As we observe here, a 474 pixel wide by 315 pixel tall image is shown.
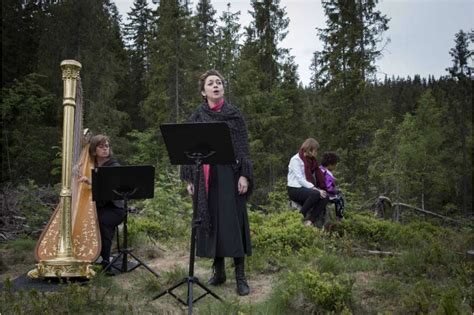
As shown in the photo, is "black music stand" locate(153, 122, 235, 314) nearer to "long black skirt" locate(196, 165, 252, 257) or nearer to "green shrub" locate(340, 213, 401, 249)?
"long black skirt" locate(196, 165, 252, 257)

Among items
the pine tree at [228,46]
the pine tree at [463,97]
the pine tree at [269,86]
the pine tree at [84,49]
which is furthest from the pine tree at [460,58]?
the pine tree at [84,49]

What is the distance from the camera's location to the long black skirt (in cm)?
476

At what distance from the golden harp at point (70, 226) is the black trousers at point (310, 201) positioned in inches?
138

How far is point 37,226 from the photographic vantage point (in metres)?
8.91

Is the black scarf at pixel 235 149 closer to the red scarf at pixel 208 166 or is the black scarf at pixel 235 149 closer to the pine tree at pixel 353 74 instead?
the red scarf at pixel 208 166

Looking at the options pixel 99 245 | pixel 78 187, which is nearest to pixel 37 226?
pixel 78 187

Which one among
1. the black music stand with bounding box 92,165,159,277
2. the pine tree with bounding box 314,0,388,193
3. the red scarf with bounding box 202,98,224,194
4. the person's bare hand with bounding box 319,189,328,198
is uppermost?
the pine tree with bounding box 314,0,388,193

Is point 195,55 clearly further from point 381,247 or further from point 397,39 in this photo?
point 381,247

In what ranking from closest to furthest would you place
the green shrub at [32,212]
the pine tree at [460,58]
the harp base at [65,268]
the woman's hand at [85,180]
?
the harp base at [65,268] < the woman's hand at [85,180] < the green shrub at [32,212] < the pine tree at [460,58]

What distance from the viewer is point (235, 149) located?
4.84 metres

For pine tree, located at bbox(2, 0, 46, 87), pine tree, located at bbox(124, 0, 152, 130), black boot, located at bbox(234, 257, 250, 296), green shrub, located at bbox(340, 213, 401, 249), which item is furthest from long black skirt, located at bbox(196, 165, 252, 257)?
pine tree, located at bbox(124, 0, 152, 130)

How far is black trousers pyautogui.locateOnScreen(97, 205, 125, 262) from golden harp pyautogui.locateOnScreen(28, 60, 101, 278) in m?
0.27

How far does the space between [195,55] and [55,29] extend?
6.62m

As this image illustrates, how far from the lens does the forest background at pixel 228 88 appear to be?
18.5 m
